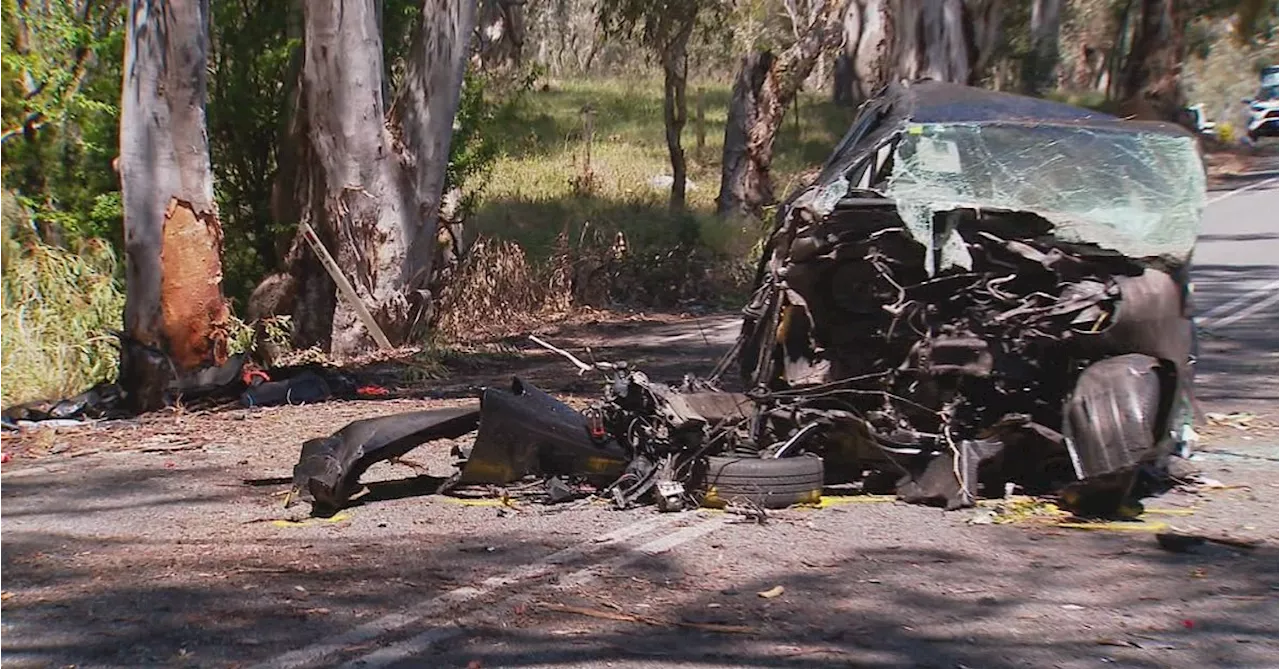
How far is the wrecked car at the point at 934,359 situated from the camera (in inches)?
303

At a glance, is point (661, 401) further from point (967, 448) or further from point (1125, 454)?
point (1125, 454)

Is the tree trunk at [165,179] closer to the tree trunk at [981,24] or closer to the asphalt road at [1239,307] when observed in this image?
the asphalt road at [1239,307]

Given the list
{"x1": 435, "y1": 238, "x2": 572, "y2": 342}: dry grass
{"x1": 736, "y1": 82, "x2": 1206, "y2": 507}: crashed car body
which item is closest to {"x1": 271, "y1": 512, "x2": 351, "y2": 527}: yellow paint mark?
A: {"x1": 736, "y1": 82, "x2": 1206, "y2": 507}: crashed car body

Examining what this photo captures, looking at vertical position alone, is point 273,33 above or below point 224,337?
above

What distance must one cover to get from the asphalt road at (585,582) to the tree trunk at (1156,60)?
29.4 metres

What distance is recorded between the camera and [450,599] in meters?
6.23

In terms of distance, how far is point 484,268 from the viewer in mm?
17922

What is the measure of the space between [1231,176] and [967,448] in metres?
33.1

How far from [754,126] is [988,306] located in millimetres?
17206

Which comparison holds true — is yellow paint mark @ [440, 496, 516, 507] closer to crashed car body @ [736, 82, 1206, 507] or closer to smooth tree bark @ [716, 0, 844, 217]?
crashed car body @ [736, 82, 1206, 507]

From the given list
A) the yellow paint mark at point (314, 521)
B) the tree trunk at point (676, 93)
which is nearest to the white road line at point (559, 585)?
the yellow paint mark at point (314, 521)

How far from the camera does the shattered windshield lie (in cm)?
789

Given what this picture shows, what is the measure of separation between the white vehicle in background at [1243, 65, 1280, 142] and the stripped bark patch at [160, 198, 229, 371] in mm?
42490

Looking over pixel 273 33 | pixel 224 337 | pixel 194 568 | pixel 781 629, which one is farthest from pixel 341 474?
pixel 273 33
